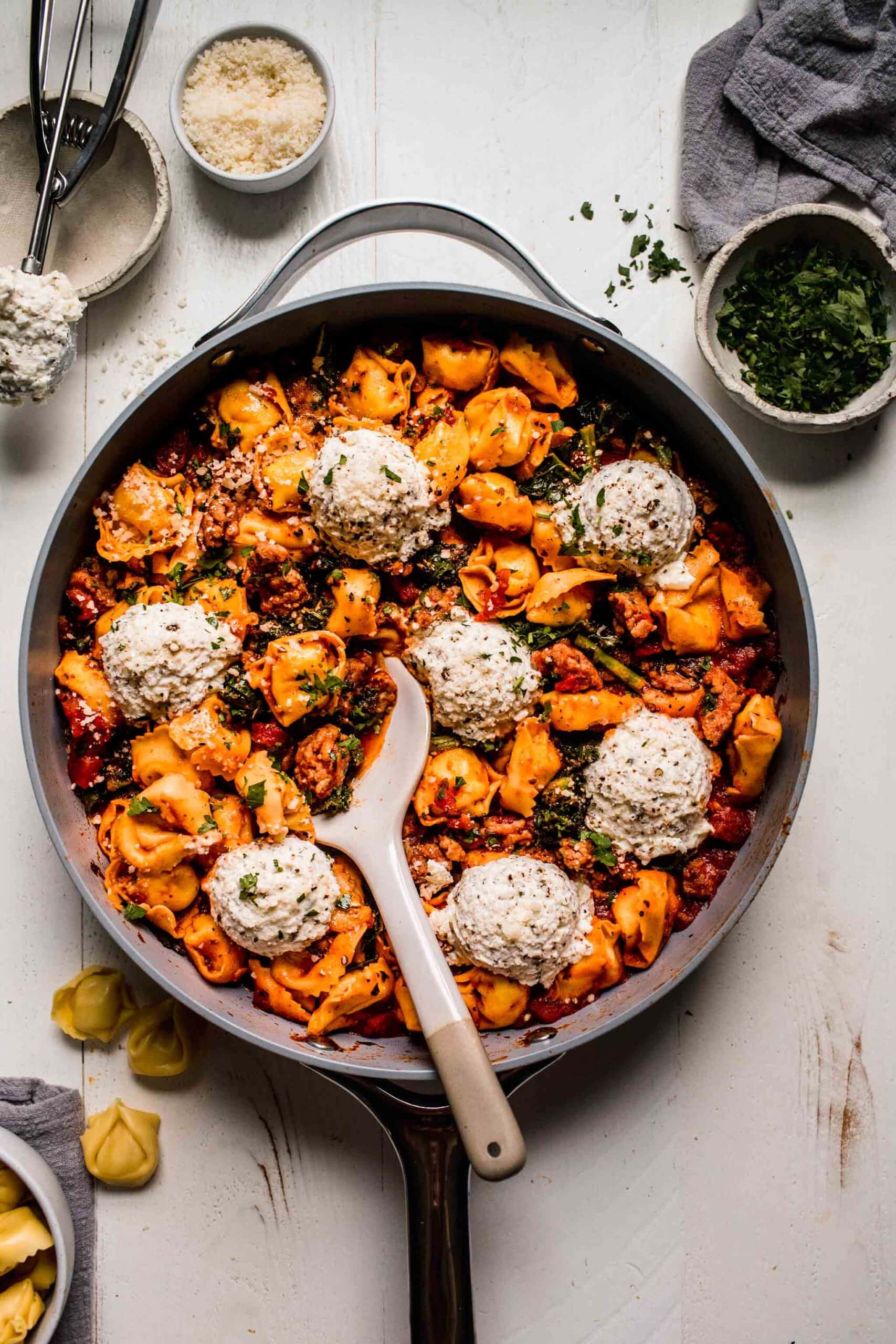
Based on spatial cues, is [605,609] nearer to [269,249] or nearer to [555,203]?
[555,203]

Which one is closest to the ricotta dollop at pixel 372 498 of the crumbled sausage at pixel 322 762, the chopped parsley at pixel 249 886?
the crumbled sausage at pixel 322 762

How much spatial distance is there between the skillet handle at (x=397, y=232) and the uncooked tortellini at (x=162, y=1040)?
1821 millimetres

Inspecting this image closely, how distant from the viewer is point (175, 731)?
262cm

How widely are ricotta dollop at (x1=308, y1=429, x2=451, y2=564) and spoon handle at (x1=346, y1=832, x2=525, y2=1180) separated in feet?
2.43

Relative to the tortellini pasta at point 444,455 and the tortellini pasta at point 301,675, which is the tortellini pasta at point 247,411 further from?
the tortellini pasta at point 301,675

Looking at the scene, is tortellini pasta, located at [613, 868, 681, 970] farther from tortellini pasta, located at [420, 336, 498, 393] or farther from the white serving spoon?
tortellini pasta, located at [420, 336, 498, 393]

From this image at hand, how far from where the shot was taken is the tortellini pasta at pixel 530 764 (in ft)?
8.84

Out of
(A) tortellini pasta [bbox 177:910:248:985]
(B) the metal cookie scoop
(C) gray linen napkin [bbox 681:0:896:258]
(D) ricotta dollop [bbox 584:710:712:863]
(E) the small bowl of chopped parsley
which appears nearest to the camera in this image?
(D) ricotta dollop [bbox 584:710:712:863]

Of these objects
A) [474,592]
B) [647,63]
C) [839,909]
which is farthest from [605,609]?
[647,63]

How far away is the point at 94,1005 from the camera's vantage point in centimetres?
298

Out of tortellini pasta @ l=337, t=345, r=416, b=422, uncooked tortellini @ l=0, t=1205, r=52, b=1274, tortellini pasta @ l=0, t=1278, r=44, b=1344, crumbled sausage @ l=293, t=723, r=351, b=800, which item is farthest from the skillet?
tortellini pasta @ l=0, t=1278, r=44, b=1344

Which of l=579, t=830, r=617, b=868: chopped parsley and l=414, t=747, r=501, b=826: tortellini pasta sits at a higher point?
l=414, t=747, r=501, b=826: tortellini pasta

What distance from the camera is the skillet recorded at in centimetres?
255

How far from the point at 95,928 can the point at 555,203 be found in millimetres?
2511
